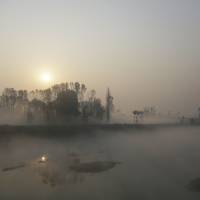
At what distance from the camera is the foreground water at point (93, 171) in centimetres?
3095

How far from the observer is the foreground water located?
30953mm

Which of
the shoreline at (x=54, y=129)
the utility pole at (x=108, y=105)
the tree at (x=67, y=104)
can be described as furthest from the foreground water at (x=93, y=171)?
the utility pole at (x=108, y=105)

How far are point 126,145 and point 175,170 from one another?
2878cm

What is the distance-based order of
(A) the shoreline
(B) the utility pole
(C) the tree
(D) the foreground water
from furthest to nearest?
(B) the utility pole, (C) the tree, (A) the shoreline, (D) the foreground water

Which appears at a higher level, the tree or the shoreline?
the tree

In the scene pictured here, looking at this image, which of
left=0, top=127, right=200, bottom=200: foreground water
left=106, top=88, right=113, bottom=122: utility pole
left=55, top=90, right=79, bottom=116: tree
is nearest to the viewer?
left=0, top=127, right=200, bottom=200: foreground water

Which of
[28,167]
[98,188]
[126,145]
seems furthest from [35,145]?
[98,188]

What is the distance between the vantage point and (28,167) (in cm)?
4431

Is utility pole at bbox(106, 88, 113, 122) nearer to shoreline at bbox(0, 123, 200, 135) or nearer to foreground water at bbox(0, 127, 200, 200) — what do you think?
shoreline at bbox(0, 123, 200, 135)

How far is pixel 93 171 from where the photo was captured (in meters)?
41.2

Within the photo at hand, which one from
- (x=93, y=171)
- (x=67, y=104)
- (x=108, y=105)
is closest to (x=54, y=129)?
(x=67, y=104)

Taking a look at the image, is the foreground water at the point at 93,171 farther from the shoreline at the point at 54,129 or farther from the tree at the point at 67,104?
the tree at the point at 67,104

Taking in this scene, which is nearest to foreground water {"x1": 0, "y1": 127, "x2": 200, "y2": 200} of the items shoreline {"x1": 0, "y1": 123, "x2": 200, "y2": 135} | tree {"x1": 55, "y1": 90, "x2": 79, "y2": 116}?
shoreline {"x1": 0, "y1": 123, "x2": 200, "y2": 135}

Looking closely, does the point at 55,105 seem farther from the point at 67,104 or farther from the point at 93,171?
the point at 93,171
